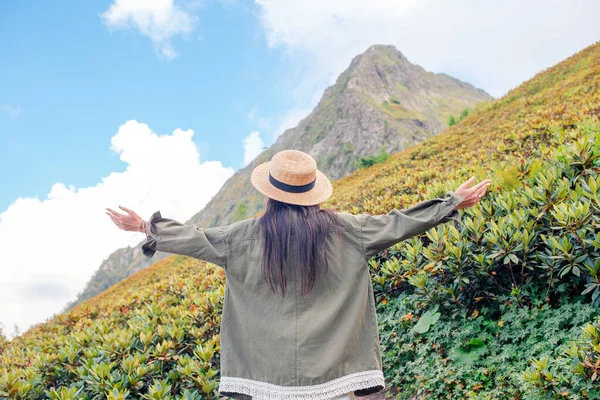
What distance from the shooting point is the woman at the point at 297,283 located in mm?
2410

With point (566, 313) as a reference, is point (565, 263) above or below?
above

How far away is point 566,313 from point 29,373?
5701mm

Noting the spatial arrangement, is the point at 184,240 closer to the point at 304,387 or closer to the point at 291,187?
→ the point at 291,187

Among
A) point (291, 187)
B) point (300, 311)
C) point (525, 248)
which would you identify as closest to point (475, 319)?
point (525, 248)

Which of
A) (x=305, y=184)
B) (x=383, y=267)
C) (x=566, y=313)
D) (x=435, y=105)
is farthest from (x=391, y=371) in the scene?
(x=435, y=105)

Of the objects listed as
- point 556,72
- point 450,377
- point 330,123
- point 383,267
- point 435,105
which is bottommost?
point 450,377

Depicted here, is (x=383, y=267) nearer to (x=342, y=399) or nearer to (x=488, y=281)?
(x=488, y=281)

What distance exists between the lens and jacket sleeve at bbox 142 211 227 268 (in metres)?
2.59

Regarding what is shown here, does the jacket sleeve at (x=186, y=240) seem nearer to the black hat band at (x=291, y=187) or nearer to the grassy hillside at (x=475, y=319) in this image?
the black hat band at (x=291, y=187)

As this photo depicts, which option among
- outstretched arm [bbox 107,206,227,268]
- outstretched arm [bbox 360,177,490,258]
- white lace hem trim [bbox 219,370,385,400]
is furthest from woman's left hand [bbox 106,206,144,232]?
outstretched arm [bbox 360,177,490,258]

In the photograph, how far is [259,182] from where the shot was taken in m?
2.79

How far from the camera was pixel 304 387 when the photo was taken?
2.35 meters

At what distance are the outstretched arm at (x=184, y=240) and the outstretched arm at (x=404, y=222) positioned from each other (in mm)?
952

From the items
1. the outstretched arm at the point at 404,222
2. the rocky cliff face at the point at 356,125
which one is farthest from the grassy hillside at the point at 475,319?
the rocky cliff face at the point at 356,125
